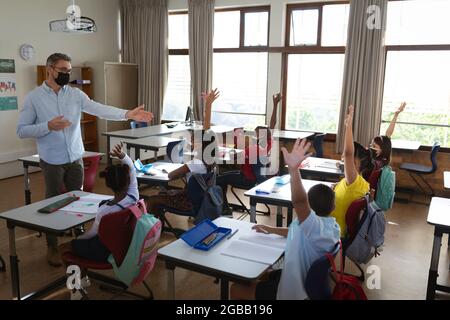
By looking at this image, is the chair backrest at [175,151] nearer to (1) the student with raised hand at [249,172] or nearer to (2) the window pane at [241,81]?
(1) the student with raised hand at [249,172]

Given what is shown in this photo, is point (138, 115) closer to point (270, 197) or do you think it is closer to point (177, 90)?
point (270, 197)

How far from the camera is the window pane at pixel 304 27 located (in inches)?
279

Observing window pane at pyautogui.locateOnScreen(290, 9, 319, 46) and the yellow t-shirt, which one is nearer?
the yellow t-shirt

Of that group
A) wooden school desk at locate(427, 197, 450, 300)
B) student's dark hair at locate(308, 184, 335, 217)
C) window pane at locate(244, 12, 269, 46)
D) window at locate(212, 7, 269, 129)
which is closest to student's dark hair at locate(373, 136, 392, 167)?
wooden school desk at locate(427, 197, 450, 300)

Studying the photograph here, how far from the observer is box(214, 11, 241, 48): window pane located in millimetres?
7770

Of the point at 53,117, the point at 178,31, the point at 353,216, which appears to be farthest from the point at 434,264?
the point at 178,31

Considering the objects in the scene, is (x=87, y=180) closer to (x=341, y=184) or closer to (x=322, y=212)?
(x=341, y=184)

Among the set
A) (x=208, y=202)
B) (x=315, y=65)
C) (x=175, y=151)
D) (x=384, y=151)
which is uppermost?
(x=315, y=65)

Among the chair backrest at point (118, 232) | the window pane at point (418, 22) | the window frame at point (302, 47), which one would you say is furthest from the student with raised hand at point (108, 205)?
the window pane at point (418, 22)

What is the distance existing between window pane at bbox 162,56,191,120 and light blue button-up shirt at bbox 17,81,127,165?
5032mm

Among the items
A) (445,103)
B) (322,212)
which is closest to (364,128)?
(445,103)

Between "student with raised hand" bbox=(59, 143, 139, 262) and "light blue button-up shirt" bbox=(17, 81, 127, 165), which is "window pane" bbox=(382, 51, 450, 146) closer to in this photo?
"light blue button-up shirt" bbox=(17, 81, 127, 165)

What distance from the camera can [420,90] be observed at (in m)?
6.54

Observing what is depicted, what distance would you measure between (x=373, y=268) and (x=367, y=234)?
2.90ft
